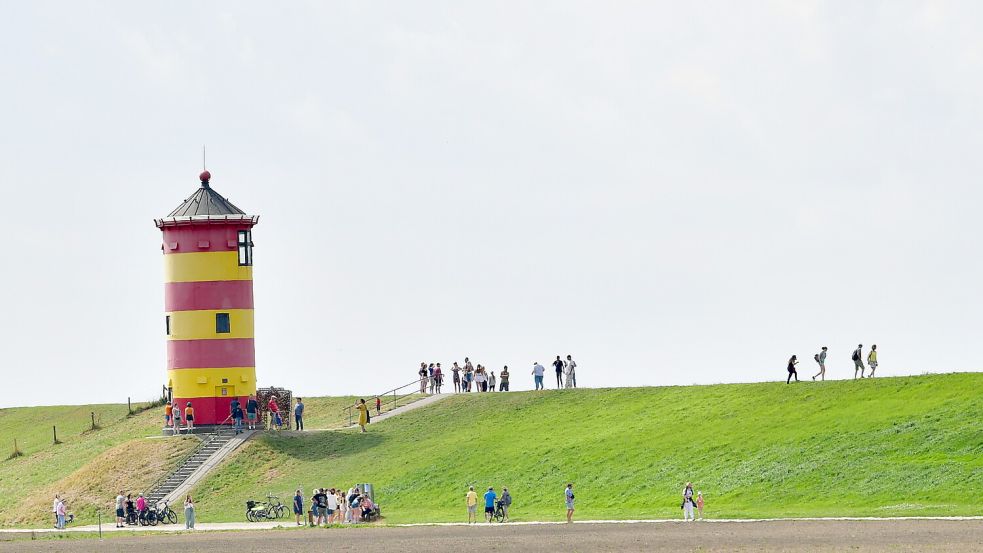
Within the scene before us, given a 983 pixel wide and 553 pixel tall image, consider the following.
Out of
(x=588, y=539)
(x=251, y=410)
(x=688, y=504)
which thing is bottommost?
(x=588, y=539)

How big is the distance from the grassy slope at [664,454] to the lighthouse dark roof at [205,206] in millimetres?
9683

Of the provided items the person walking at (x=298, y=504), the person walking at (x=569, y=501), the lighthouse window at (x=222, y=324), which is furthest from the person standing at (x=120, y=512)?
the person walking at (x=569, y=501)

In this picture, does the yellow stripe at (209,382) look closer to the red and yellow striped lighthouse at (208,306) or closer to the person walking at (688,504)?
the red and yellow striped lighthouse at (208,306)

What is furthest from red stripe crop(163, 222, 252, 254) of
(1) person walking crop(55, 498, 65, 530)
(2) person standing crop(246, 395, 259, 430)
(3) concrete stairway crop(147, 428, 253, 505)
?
(1) person walking crop(55, 498, 65, 530)

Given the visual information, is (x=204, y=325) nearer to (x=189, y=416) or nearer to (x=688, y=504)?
(x=189, y=416)

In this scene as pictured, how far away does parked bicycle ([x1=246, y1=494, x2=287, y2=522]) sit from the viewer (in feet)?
199

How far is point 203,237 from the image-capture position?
237ft

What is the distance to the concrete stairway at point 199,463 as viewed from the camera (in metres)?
67.1

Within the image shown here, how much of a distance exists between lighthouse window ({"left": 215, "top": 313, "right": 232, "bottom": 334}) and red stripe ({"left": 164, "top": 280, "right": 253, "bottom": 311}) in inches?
15.3

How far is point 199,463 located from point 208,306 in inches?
260

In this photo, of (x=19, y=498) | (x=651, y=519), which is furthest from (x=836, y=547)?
(x=19, y=498)

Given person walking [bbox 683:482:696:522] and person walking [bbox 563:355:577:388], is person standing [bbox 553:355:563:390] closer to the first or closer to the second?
person walking [bbox 563:355:577:388]

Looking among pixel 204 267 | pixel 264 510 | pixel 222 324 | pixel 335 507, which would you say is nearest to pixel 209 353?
pixel 222 324

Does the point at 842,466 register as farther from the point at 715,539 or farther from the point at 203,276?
the point at 203,276
